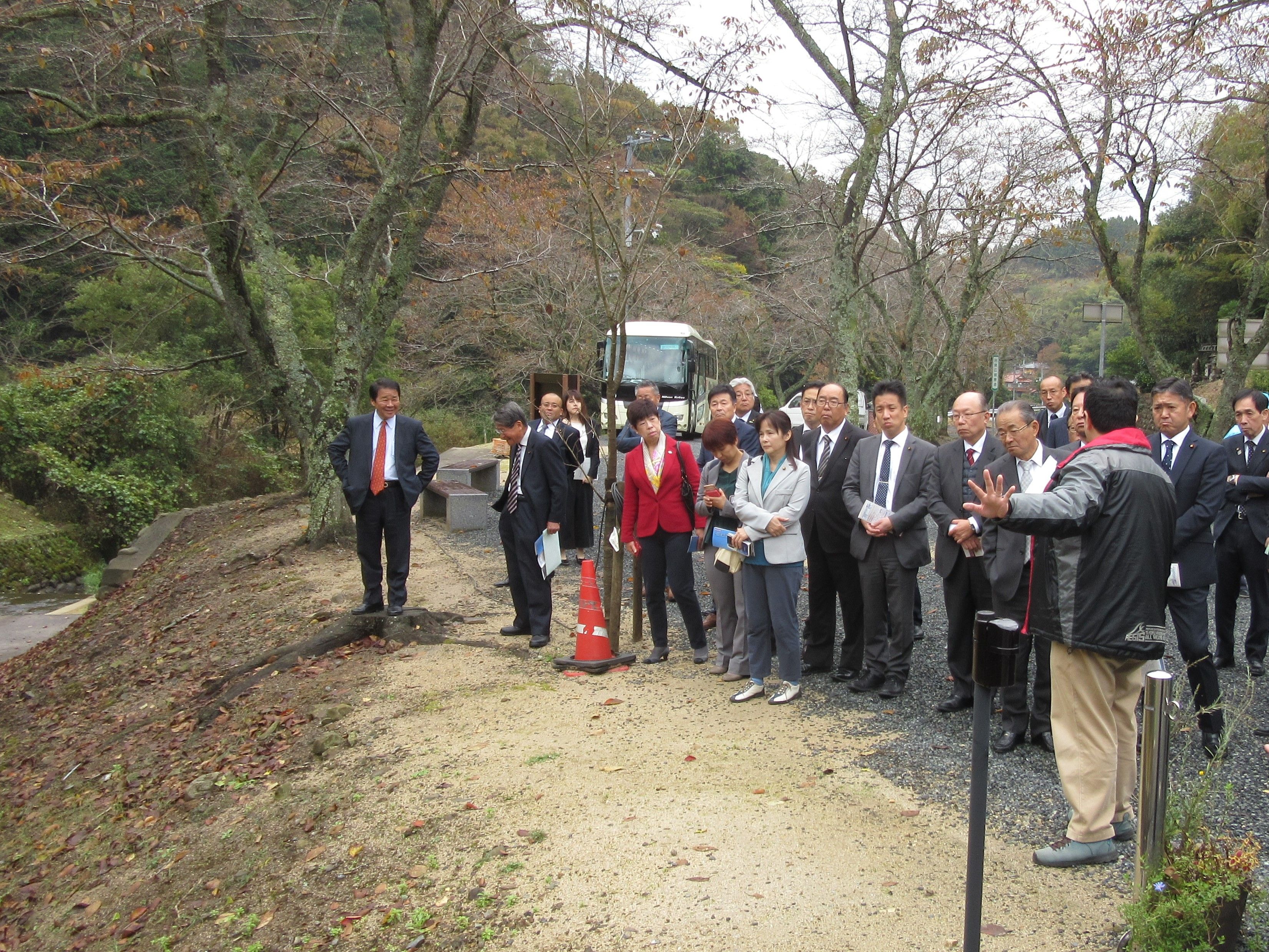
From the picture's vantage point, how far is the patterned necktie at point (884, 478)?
231 inches

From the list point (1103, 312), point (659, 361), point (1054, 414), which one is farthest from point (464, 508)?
point (1103, 312)

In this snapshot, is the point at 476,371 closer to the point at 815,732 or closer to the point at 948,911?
the point at 815,732

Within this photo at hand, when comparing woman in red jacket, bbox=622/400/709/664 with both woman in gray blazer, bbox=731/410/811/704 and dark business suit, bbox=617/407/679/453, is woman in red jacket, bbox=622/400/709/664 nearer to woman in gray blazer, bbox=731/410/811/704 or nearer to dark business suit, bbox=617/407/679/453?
woman in gray blazer, bbox=731/410/811/704

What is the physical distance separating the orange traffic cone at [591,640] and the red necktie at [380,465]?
201 centimetres

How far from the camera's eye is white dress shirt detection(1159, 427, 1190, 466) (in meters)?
5.63

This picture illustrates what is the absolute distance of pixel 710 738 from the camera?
5.26 metres

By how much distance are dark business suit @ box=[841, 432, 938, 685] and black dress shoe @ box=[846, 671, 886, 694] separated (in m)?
0.02

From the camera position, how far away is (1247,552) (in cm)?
620

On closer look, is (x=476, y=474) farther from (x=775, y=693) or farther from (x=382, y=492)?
(x=775, y=693)

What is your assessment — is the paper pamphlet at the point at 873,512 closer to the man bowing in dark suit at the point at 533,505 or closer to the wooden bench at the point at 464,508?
the man bowing in dark suit at the point at 533,505

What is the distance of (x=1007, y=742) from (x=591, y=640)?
2.91 meters

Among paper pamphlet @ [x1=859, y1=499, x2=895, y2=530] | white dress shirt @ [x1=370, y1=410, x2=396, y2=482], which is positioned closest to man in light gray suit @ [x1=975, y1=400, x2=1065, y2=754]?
paper pamphlet @ [x1=859, y1=499, x2=895, y2=530]

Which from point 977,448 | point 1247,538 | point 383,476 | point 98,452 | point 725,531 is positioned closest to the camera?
point 977,448

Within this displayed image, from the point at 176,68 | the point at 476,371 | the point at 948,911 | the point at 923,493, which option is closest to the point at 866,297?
the point at 476,371
